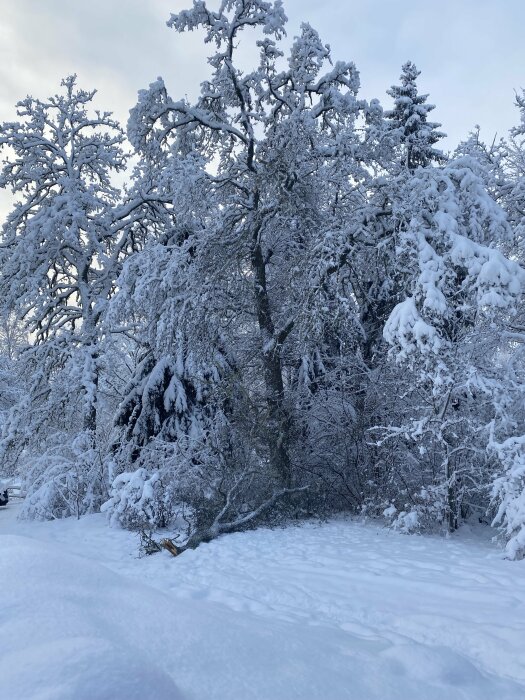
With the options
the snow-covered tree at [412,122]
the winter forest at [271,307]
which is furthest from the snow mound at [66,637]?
the snow-covered tree at [412,122]

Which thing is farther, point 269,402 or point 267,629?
point 269,402

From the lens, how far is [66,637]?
95.7 inches

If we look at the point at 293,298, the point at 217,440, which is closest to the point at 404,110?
the point at 293,298

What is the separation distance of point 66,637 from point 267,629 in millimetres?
1650

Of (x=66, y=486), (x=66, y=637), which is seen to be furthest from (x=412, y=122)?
(x=66, y=637)

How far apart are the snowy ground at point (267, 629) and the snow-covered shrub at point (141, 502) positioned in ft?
10.1

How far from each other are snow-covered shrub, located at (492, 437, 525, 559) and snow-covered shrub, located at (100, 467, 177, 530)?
19.5 feet

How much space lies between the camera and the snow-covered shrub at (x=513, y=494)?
634cm

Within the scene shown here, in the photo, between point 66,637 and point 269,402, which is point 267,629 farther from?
point 269,402

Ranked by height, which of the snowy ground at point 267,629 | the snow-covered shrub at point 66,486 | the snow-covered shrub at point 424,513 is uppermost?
the snow-covered shrub at point 424,513

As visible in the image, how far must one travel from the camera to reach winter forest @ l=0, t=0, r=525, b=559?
8414 mm

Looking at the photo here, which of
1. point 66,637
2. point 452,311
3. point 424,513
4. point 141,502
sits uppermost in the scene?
point 452,311

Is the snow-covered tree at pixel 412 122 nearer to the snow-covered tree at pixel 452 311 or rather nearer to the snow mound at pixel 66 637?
the snow-covered tree at pixel 452 311

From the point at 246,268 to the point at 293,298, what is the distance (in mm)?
1886
